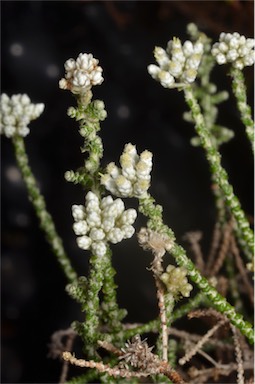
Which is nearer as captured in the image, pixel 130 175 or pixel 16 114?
pixel 130 175

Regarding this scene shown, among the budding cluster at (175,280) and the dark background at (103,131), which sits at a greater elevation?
the dark background at (103,131)

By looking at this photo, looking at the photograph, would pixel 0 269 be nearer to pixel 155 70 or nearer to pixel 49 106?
pixel 49 106

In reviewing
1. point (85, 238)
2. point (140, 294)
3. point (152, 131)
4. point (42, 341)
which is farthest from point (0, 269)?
point (85, 238)

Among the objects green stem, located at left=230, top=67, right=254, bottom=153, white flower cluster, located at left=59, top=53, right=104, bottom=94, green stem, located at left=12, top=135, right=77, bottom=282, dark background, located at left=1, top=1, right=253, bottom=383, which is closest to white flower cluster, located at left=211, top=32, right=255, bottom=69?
green stem, located at left=230, top=67, right=254, bottom=153

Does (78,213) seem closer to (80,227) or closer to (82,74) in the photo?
(80,227)

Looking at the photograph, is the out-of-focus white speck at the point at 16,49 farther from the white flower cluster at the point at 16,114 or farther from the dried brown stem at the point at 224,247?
the dried brown stem at the point at 224,247

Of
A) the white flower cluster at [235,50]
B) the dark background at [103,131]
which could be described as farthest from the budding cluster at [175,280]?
the dark background at [103,131]

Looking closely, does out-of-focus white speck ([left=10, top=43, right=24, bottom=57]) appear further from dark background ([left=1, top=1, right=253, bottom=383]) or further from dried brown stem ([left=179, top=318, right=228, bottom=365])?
dried brown stem ([left=179, top=318, right=228, bottom=365])

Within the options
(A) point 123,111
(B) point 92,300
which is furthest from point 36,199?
(A) point 123,111
